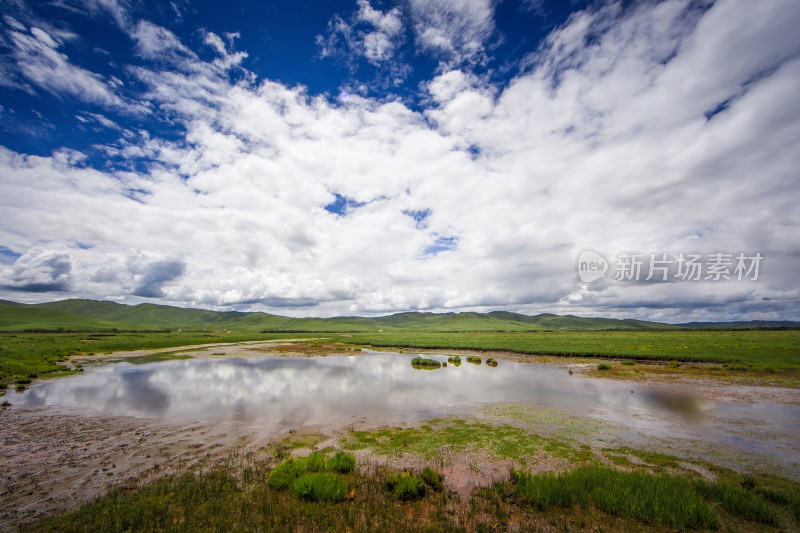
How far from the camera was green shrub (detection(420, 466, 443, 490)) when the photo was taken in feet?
35.4

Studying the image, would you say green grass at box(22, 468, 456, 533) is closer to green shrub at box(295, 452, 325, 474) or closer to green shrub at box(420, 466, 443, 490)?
green shrub at box(420, 466, 443, 490)

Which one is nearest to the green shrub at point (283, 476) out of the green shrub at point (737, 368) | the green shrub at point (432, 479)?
the green shrub at point (432, 479)

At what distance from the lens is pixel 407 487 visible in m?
10.1

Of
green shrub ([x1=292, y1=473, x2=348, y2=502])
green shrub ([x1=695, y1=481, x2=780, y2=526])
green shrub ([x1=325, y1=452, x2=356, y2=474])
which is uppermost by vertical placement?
green shrub ([x1=695, y1=481, x2=780, y2=526])

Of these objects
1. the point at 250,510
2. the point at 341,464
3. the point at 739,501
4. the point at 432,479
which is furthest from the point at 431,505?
the point at 739,501

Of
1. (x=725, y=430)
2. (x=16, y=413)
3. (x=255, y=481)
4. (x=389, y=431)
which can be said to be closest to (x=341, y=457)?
(x=255, y=481)

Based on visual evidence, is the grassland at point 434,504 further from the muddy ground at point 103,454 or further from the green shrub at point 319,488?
the muddy ground at point 103,454

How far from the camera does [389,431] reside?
17328 millimetres

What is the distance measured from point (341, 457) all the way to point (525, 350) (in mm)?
53468

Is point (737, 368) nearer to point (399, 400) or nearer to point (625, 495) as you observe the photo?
point (399, 400)

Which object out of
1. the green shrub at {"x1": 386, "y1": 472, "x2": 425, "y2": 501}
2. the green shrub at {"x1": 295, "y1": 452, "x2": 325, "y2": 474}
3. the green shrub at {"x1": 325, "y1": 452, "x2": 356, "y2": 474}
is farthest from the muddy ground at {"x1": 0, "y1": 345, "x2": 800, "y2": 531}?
the green shrub at {"x1": 295, "y1": 452, "x2": 325, "y2": 474}

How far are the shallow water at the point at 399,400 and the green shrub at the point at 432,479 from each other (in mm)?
8186

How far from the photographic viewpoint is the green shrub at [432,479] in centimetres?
1079

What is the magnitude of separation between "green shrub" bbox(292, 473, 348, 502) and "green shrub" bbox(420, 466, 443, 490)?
8.89 feet
